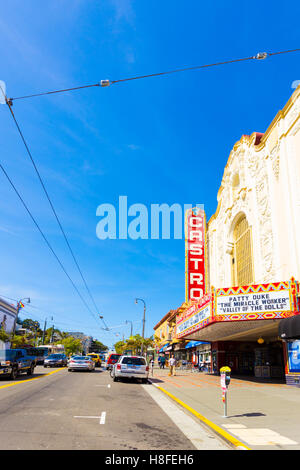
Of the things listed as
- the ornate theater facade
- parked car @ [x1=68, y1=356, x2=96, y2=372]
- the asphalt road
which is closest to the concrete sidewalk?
the asphalt road

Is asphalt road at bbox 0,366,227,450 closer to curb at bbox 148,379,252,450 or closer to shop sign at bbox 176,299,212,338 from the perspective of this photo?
curb at bbox 148,379,252,450

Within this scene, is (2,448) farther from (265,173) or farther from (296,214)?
(265,173)

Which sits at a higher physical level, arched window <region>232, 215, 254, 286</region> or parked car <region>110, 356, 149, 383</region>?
A: arched window <region>232, 215, 254, 286</region>

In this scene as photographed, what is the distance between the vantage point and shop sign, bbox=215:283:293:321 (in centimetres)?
1841

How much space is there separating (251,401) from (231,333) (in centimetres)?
1385

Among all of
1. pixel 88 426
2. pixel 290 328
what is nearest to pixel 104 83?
pixel 88 426

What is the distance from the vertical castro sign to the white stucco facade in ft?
16.5

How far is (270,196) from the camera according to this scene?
2256 cm

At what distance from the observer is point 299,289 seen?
59.5ft

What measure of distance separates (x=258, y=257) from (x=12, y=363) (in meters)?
16.2

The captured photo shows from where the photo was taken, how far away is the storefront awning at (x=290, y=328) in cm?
1557

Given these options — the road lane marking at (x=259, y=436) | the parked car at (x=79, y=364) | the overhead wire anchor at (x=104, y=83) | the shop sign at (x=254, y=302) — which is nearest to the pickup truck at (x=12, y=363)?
the parked car at (x=79, y=364)

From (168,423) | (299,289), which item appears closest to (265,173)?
(299,289)

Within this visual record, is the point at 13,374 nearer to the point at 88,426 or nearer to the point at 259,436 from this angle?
the point at 88,426
